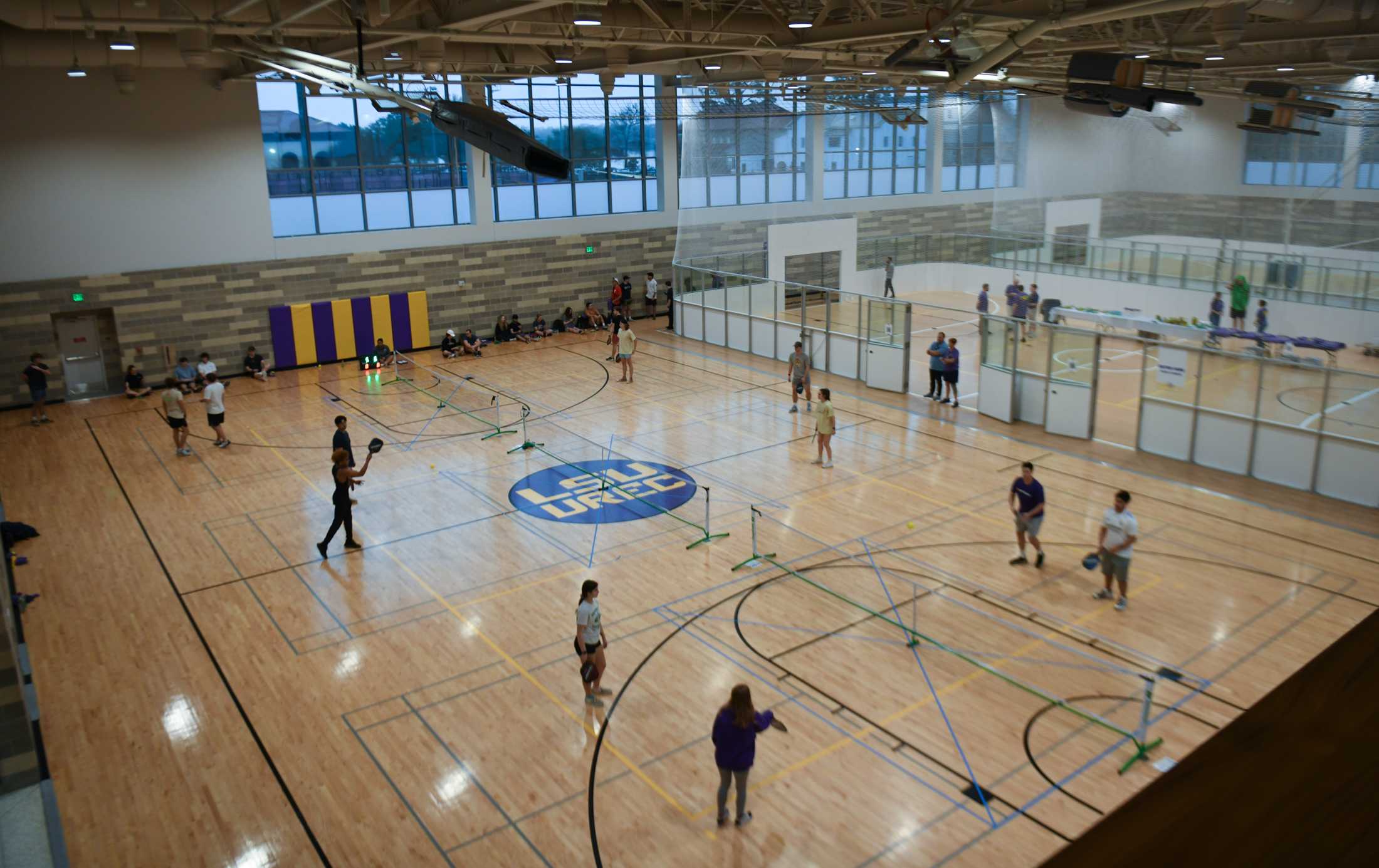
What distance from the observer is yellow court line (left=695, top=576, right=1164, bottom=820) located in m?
9.52

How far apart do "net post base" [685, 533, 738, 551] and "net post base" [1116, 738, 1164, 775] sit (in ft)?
22.6

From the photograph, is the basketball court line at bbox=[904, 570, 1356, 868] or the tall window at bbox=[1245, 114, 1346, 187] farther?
the tall window at bbox=[1245, 114, 1346, 187]

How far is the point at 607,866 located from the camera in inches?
330

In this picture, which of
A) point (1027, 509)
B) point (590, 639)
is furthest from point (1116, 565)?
point (590, 639)

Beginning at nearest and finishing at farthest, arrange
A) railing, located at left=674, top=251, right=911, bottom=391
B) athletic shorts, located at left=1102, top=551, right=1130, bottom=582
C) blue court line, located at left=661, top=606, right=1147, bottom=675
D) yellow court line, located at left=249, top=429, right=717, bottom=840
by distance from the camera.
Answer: yellow court line, located at left=249, top=429, right=717, bottom=840 < blue court line, located at left=661, top=606, right=1147, bottom=675 < athletic shorts, located at left=1102, top=551, right=1130, bottom=582 < railing, located at left=674, top=251, right=911, bottom=391

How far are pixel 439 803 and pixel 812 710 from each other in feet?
12.8

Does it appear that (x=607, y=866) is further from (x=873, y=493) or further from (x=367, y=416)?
(x=367, y=416)

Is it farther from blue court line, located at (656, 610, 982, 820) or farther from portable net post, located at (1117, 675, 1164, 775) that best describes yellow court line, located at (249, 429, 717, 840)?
portable net post, located at (1117, 675, 1164, 775)

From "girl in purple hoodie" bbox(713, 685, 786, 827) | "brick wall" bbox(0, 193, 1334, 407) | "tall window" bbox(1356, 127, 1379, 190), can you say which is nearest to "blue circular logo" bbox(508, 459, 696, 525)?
"girl in purple hoodie" bbox(713, 685, 786, 827)

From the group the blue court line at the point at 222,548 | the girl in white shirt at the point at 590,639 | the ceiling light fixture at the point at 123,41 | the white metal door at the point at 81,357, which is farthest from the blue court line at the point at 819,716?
the white metal door at the point at 81,357

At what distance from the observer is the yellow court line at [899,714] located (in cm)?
952

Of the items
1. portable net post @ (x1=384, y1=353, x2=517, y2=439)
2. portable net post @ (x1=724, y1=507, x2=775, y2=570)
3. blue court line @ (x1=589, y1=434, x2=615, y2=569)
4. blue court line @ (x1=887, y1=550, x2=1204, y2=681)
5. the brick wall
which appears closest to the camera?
blue court line @ (x1=887, y1=550, x2=1204, y2=681)

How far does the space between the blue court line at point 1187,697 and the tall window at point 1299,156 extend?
16.8m

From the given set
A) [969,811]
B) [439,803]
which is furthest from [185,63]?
[969,811]
